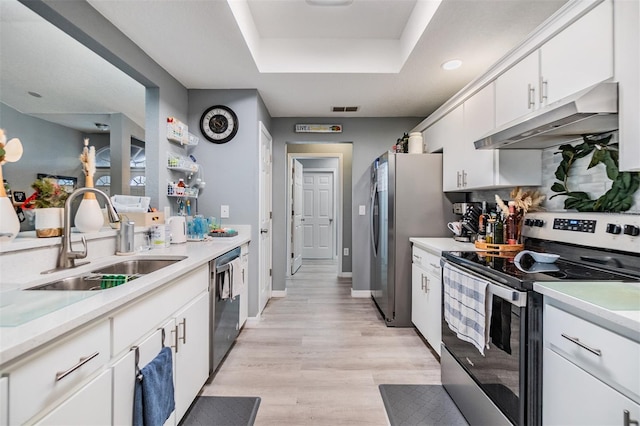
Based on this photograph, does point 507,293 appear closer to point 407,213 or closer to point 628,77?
point 628,77

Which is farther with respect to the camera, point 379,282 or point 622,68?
point 379,282

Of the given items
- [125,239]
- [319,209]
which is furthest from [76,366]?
[319,209]

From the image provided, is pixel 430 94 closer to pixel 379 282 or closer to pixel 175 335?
pixel 379 282

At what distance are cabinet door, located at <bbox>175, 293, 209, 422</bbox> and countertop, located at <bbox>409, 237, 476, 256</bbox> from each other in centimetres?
167

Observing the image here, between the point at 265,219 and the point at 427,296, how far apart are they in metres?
1.92

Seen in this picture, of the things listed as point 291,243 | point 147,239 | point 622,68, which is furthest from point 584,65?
point 291,243

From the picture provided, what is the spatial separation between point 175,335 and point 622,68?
2.31 meters

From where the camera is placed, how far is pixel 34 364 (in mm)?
743

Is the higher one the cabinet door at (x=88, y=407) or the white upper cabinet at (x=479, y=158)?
the white upper cabinet at (x=479, y=158)

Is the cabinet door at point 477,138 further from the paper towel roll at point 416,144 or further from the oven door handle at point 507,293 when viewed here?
the oven door handle at point 507,293

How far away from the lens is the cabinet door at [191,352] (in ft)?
5.01

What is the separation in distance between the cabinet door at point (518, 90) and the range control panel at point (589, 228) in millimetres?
672

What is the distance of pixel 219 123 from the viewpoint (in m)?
3.04

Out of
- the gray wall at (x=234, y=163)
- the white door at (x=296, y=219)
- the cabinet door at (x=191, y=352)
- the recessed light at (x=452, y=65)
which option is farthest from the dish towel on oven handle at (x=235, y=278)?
the white door at (x=296, y=219)
